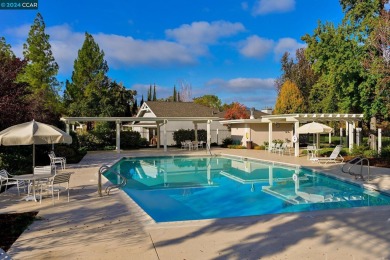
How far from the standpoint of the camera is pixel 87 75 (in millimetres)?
43781

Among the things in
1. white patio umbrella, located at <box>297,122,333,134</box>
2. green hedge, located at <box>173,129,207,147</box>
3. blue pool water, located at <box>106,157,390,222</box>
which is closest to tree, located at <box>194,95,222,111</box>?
green hedge, located at <box>173,129,207,147</box>

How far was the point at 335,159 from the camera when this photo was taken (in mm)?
18656

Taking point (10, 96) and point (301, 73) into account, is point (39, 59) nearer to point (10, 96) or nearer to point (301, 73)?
point (10, 96)

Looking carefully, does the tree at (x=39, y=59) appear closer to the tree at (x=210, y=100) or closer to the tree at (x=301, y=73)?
the tree at (x=301, y=73)

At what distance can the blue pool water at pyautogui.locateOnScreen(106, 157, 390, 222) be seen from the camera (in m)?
9.34

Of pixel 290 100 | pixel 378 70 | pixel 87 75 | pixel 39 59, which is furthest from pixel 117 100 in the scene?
pixel 378 70

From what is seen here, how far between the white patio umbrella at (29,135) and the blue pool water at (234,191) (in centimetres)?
330

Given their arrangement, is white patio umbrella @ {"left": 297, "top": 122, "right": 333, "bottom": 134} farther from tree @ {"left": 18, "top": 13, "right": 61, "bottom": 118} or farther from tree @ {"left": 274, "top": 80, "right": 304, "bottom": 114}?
tree @ {"left": 18, "top": 13, "right": 61, "bottom": 118}

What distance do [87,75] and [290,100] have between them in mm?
26934

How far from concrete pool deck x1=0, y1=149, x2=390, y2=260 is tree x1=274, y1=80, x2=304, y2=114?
104 ft

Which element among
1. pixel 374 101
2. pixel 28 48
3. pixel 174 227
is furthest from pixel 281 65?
pixel 174 227

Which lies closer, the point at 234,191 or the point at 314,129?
the point at 234,191

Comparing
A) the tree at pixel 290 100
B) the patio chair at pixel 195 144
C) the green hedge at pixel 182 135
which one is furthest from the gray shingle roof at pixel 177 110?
the tree at pixel 290 100

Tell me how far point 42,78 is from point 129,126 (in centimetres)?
1111
